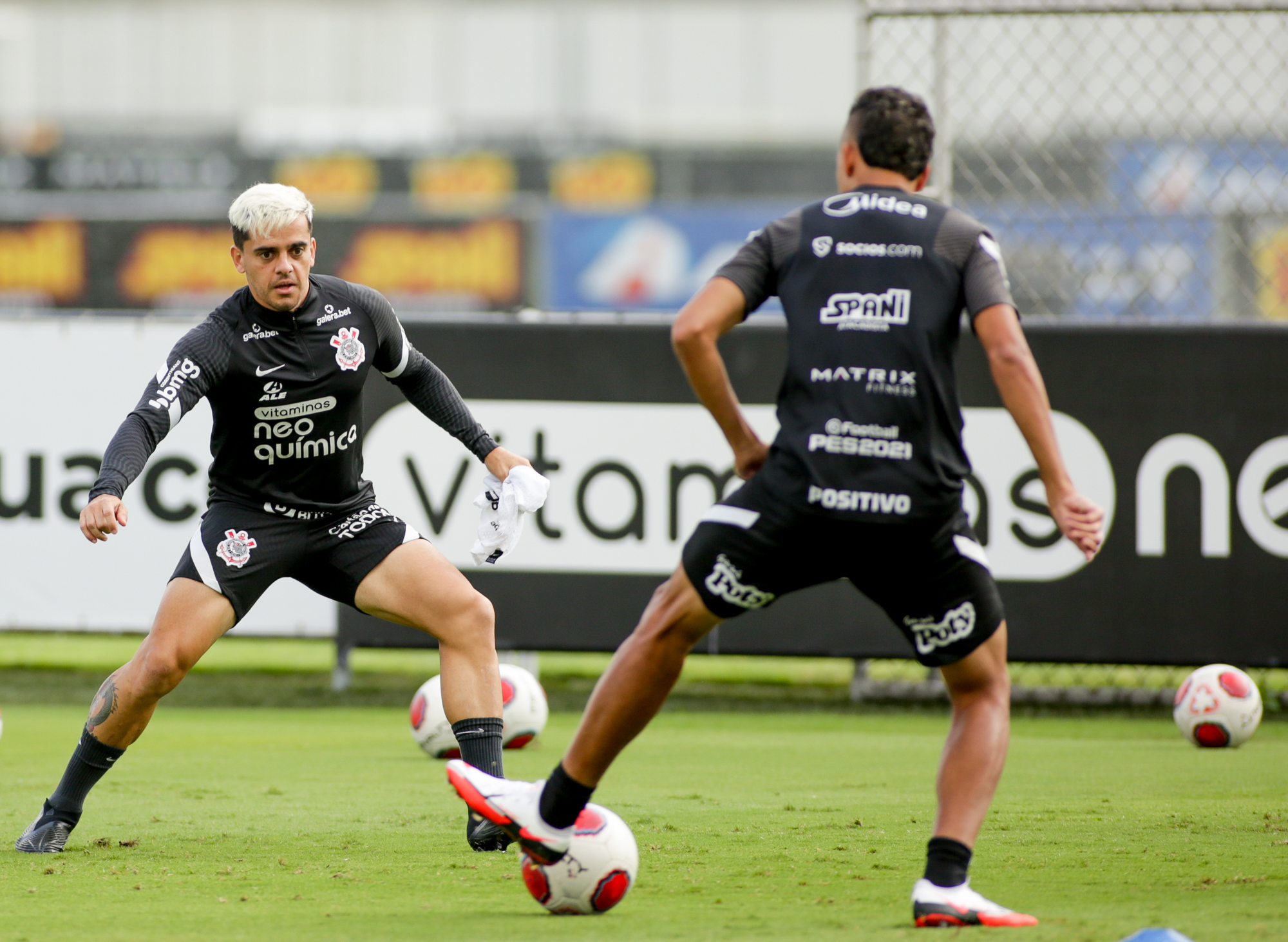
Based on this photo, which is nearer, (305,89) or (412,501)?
(412,501)

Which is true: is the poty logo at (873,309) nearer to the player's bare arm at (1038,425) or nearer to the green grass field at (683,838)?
the player's bare arm at (1038,425)

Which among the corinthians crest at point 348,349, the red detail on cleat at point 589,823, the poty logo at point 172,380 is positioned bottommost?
the red detail on cleat at point 589,823

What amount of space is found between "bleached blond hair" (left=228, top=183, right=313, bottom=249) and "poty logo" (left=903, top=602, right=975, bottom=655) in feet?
7.78

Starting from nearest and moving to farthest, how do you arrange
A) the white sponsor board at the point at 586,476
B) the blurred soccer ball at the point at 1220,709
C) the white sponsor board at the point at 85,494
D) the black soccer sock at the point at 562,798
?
the black soccer sock at the point at 562,798 → the blurred soccer ball at the point at 1220,709 → the white sponsor board at the point at 586,476 → the white sponsor board at the point at 85,494

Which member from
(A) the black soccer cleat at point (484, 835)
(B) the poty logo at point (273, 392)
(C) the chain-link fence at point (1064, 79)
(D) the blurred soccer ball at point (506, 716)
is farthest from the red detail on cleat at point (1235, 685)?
(B) the poty logo at point (273, 392)

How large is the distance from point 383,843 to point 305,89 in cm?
5053

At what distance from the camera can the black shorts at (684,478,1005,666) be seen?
4.29m

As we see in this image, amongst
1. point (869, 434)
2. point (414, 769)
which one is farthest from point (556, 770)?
point (414, 769)

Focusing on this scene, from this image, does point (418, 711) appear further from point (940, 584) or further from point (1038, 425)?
point (1038, 425)

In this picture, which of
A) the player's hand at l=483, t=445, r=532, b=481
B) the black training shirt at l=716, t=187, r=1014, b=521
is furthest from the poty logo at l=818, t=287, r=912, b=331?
the player's hand at l=483, t=445, r=532, b=481

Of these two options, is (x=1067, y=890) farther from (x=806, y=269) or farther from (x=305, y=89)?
(x=305, y=89)

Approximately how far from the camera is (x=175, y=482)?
394 inches

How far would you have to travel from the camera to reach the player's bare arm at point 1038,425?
4109mm

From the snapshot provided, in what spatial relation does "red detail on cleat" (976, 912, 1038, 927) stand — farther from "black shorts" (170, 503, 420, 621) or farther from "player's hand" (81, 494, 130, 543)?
"player's hand" (81, 494, 130, 543)
